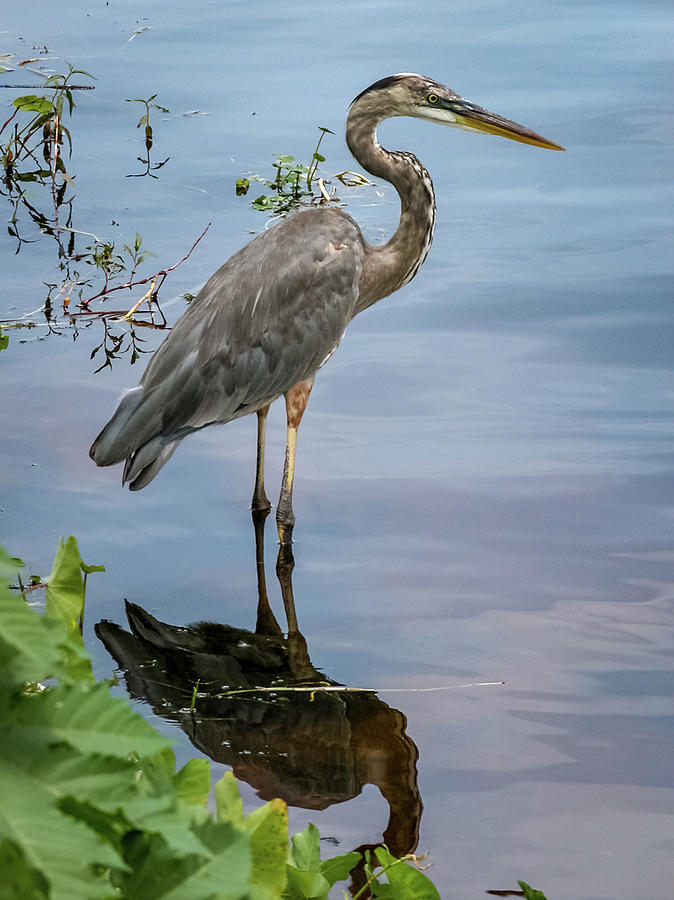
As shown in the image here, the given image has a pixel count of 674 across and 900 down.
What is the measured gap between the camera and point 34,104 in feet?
25.2

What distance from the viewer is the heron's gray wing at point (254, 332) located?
16.8 ft

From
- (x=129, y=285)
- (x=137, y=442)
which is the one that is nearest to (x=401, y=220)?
(x=129, y=285)

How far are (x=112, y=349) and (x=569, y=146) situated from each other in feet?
13.2

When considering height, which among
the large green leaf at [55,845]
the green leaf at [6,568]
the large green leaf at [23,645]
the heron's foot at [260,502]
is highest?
the green leaf at [6,568]

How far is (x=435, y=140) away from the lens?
30.9 ft

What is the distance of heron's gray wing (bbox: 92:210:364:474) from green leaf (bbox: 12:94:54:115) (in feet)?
8.87

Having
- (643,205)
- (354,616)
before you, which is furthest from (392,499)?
(643,205)

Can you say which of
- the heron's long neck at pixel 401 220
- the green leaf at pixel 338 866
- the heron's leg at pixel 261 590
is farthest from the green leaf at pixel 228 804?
the heron's long neck at pixel 401 220

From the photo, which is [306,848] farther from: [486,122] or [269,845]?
[486,122]

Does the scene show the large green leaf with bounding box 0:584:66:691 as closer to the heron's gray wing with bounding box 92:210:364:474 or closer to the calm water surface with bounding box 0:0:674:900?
the calm water surface with bounding box 0:0:674:900

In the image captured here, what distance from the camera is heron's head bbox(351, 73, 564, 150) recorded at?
595 centimetres

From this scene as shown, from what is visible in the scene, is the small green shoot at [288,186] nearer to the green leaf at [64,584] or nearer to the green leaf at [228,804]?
the green leaf at [64,584]

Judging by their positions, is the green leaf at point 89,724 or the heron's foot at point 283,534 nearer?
the green leaf at point 89,724

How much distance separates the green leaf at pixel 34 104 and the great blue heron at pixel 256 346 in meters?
2.71
